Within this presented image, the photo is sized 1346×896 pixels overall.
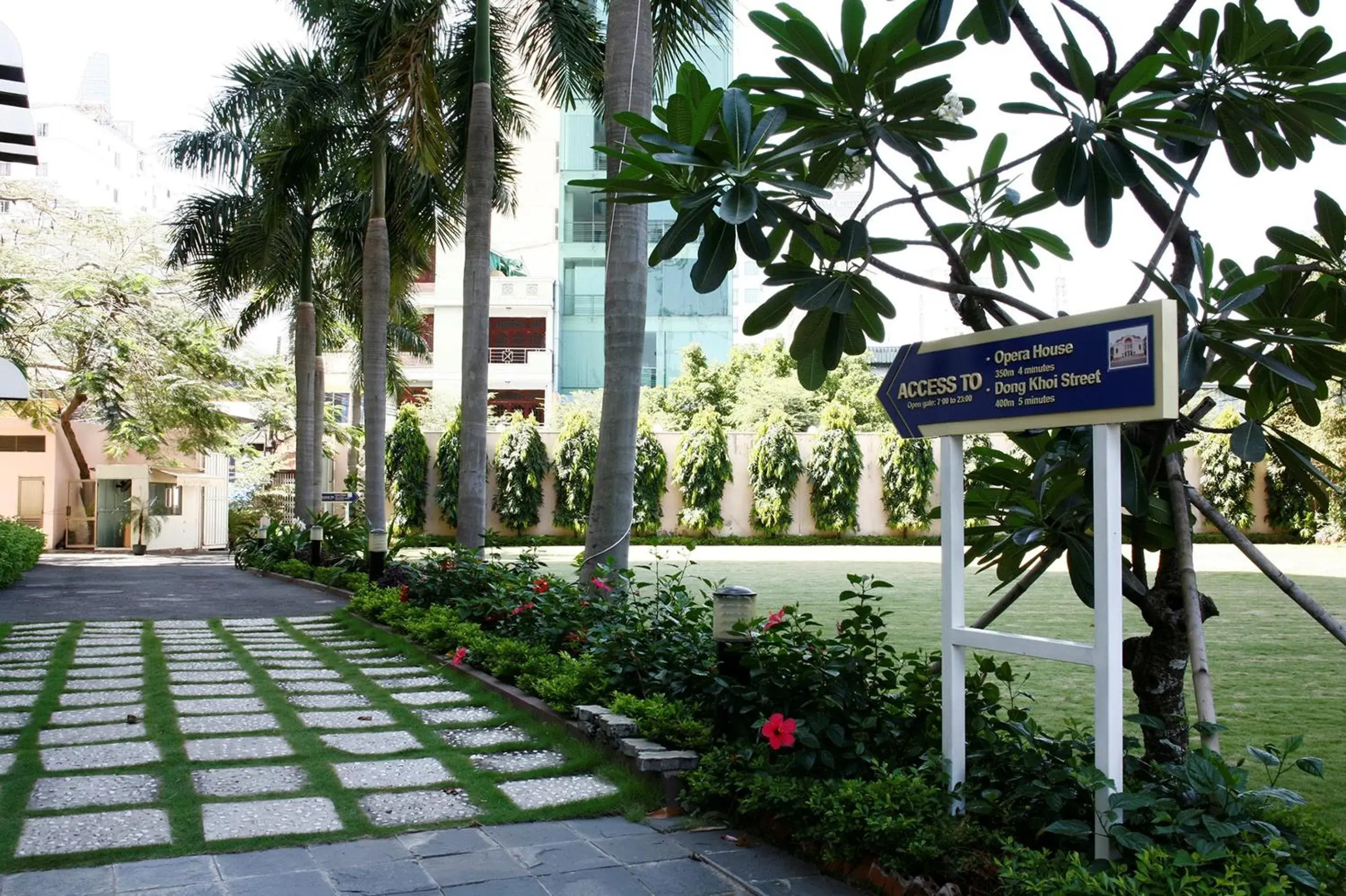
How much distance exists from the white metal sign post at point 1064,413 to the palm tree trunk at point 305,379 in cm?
1579

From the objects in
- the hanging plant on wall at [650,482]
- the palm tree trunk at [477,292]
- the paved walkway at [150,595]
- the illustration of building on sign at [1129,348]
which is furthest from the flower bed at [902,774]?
the hanging plant on wall at [650,482]

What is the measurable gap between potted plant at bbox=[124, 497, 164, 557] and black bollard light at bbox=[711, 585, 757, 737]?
72.8ft

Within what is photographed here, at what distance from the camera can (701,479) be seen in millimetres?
27312

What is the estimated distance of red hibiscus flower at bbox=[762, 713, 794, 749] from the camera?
155 inches

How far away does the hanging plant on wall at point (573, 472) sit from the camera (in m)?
27.0

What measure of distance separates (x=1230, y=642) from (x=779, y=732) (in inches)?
254

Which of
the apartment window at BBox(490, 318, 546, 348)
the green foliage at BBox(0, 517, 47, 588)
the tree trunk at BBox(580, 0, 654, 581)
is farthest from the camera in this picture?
the apartment window at BBox(490, 318, 546, 348)

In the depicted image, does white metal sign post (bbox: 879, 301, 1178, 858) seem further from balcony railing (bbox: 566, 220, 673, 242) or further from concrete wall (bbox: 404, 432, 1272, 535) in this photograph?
balcony railing (bbox: 566, 220, 673, 242)

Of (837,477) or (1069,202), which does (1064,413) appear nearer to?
(1069,202)

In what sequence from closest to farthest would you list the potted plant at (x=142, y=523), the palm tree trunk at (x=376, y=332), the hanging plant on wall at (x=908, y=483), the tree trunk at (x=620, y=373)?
the tree trunk at (x=620, y=373), the palm tree trunk at (x=376, y=332), the potted plant at (x=142, y=523), the hanging plant on wall at (x=908, y=483)

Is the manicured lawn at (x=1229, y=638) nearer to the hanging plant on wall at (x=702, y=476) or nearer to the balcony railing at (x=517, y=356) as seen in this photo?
the hanging plant on wall at (x=702, y=476)

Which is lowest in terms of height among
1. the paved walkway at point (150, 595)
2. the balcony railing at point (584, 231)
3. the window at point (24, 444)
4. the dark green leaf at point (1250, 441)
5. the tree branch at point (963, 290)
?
the paved walkway at point (150, 595)

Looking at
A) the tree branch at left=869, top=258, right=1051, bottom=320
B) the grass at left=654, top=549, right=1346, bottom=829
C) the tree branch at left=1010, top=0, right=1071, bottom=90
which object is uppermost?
the tree branch at left=1010, top=0, right=1071, bottom=90

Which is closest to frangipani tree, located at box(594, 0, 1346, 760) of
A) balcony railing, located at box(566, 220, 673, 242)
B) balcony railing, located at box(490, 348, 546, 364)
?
balcony railing, located at box(490, 348, 546, 364)
